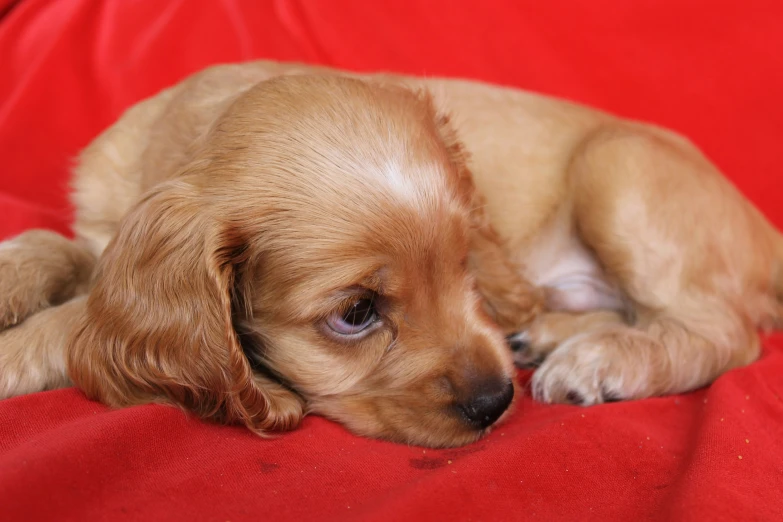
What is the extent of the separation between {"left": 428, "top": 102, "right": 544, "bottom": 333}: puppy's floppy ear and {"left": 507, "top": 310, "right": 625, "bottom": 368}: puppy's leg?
126mm

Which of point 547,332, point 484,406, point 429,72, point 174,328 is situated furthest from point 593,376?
point 429,72

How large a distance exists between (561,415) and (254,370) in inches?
36.5

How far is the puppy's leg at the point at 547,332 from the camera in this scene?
276 cm

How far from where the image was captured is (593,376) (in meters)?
2.44

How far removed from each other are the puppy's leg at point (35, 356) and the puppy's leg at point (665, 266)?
154 centimetres

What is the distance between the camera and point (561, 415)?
6.93 feet

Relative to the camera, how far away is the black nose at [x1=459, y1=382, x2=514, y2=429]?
1944 mm

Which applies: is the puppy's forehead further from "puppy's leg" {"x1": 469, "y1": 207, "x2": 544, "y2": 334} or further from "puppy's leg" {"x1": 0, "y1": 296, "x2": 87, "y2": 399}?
"puppy's leg" {"x1": 0, "y1": 296, "x2": 87, "y2": 399}

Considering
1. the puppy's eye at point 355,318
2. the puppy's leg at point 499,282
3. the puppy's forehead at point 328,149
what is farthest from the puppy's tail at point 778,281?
the puppy's eye at point 355,318

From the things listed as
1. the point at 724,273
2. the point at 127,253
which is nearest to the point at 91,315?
the point at 127,253

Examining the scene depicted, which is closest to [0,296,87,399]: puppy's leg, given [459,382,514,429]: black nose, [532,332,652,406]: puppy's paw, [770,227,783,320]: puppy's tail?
[459,382,514,429]: black nose

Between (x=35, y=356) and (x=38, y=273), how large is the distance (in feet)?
1.20

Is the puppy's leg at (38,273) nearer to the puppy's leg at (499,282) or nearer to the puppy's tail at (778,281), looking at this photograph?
the puppy's leg at (499,282)

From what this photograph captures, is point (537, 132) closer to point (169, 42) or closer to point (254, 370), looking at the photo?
point (254, 370)
